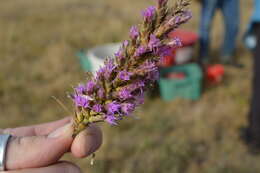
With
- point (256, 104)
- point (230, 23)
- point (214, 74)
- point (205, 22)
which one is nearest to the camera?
point (256, 104)

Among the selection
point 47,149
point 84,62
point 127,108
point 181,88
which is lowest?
point 181,88

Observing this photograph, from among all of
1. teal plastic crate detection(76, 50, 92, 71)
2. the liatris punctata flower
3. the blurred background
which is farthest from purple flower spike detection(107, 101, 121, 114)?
teal plastic crate detection(76, 50, 92, 71)

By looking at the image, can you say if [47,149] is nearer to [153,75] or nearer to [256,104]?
[153,75]

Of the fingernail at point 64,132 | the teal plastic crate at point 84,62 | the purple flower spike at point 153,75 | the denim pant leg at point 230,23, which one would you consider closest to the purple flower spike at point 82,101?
the fingernail at point 64,132

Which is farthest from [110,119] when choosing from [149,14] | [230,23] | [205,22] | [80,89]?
[230,23]

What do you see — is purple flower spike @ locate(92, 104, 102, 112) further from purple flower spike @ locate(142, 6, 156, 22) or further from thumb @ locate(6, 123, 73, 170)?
purple flower spike @ locate(142, 6, 156, 22)
